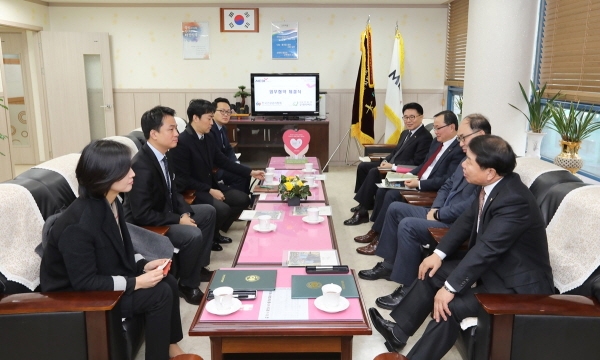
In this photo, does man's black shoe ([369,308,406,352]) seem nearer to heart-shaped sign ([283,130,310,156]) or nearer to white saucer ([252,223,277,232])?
white saucer ([252,223,277,232])

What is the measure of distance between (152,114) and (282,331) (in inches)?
68.2

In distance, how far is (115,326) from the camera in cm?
186

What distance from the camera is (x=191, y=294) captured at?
9.78 feet

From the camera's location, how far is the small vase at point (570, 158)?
3.04 metres

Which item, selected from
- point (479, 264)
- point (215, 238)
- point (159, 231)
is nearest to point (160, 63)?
point (215, 238)

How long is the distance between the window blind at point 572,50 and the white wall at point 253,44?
2.82 m

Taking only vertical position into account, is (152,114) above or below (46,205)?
above

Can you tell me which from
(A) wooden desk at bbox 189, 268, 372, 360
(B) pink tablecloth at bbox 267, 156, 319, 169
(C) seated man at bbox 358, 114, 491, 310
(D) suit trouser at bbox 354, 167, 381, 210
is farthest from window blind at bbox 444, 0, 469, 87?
(A) wooden desk at bbox 189, 268, 372, 360

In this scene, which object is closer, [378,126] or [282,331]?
[282,331]

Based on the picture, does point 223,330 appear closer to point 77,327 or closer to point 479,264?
point 77,327

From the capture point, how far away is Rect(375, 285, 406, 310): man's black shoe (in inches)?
113

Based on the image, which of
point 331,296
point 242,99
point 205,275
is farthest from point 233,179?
point 331,296

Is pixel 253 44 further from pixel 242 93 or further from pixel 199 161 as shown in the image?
pixel 199 161

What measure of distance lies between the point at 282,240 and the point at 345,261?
110 centimetres
